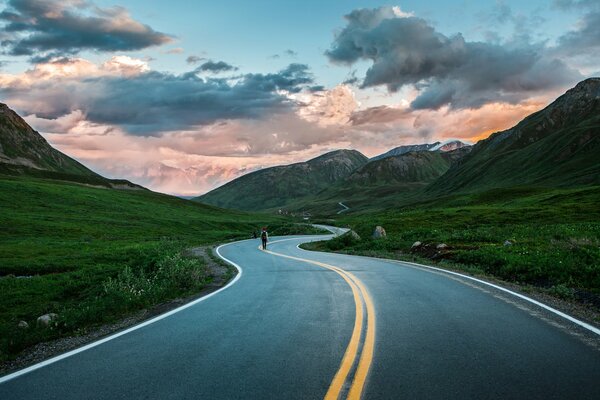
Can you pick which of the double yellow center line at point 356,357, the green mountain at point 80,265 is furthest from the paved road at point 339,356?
the green mountain at point 80,265

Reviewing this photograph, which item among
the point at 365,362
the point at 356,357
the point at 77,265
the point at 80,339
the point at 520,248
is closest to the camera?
the point at 365,362

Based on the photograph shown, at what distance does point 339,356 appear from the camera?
6.58m

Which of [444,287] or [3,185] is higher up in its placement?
[3,185]

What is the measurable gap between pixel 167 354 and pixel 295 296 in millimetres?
5706

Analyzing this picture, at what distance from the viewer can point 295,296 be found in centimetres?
1230

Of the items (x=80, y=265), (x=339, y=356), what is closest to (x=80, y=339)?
(x=339, y=356)

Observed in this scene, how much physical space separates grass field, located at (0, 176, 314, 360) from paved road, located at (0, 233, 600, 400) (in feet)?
8.41

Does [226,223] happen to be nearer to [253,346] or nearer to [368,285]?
[368,285]

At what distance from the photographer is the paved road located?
537 centimetres

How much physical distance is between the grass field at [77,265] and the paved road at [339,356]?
2565 millimetres

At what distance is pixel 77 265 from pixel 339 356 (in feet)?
88.8

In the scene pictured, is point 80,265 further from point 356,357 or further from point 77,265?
point 356,357

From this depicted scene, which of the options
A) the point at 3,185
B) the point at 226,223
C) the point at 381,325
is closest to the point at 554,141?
the point at 226,223

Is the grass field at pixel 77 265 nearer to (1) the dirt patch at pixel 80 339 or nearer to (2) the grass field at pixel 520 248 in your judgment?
(1) the dirt patch at pixel 80 339
